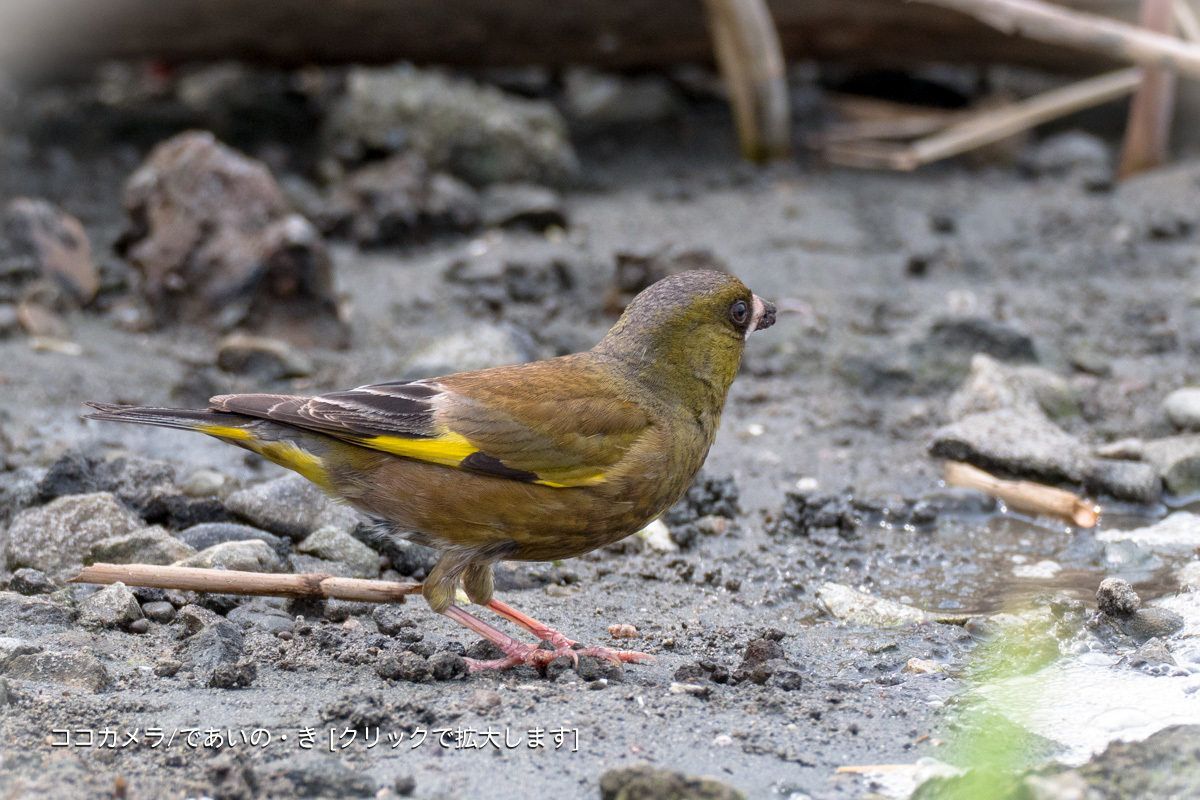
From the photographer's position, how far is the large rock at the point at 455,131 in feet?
28.0

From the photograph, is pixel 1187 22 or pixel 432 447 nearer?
pixel 432 447

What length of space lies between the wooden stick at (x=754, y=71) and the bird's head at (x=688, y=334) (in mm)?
4815

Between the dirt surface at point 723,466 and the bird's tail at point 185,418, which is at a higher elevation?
the bird's tail at point 185,418

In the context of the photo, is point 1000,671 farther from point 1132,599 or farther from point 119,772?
point 119,772

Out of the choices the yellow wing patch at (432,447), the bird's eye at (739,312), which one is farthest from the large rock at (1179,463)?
the yellow wing patch at (432,447)

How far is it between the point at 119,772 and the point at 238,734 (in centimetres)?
30

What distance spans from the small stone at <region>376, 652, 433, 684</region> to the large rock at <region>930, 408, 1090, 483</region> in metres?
2.90

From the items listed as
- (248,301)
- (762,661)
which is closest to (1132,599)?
(762,661)

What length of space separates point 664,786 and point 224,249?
5149mm

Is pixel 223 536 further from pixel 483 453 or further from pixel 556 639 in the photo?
pixel 556 639

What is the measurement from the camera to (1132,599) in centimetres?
373

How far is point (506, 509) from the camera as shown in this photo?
363cm

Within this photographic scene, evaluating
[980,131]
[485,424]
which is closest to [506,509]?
[485,424]

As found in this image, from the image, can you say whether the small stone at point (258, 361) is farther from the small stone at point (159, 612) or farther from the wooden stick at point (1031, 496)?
the wooden stick at point (1031, 496)
